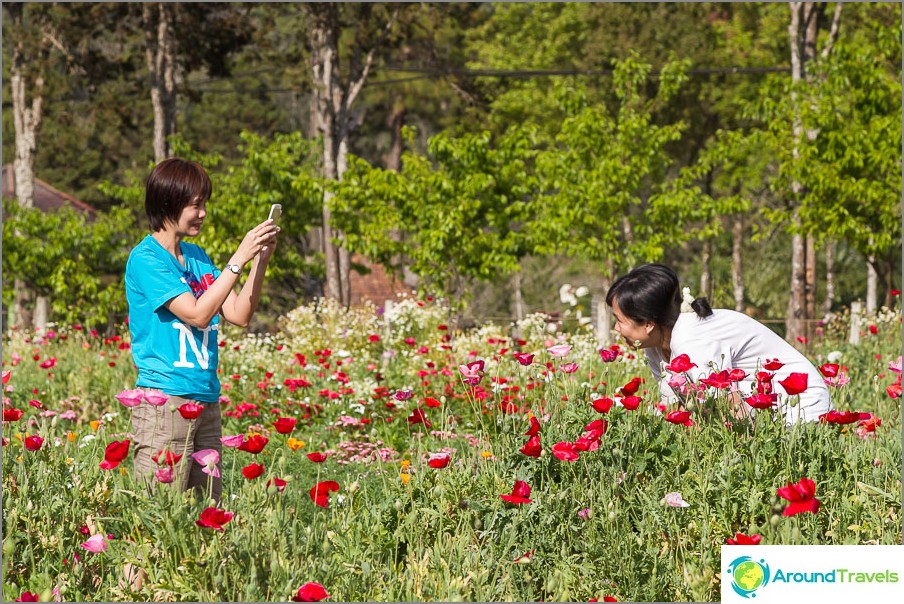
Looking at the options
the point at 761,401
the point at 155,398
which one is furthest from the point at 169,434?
the point at 761,401

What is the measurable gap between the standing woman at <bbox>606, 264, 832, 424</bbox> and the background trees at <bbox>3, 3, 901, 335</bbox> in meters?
10.1

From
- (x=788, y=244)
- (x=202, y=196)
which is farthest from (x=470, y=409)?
(x=788, y=244)

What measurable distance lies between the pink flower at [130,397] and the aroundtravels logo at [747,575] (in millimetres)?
1952

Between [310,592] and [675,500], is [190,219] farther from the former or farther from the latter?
[675,500]

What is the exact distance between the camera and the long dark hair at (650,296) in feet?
13.0

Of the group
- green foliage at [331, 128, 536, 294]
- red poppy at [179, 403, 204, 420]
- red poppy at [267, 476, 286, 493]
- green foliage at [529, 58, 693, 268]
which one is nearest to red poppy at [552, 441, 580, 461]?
red poppy at [267, 476, 286, 493]

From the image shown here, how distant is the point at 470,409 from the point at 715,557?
3.24 m

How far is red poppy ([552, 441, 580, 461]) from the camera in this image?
313 centimetres

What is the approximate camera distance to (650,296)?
3.97 m

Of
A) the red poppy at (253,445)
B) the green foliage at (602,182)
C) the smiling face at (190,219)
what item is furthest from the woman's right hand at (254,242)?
the green foliage at (602,182)

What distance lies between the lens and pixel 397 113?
97.9ft

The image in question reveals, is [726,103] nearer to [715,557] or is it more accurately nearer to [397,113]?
[397,113]

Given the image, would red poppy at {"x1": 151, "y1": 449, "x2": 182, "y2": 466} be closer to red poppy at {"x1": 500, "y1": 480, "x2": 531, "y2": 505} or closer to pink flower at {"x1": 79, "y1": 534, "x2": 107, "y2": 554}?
pink flower at {"x1": 79, "y1": 534, "x2": 107, "y2": 554}

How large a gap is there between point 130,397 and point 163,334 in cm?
30
